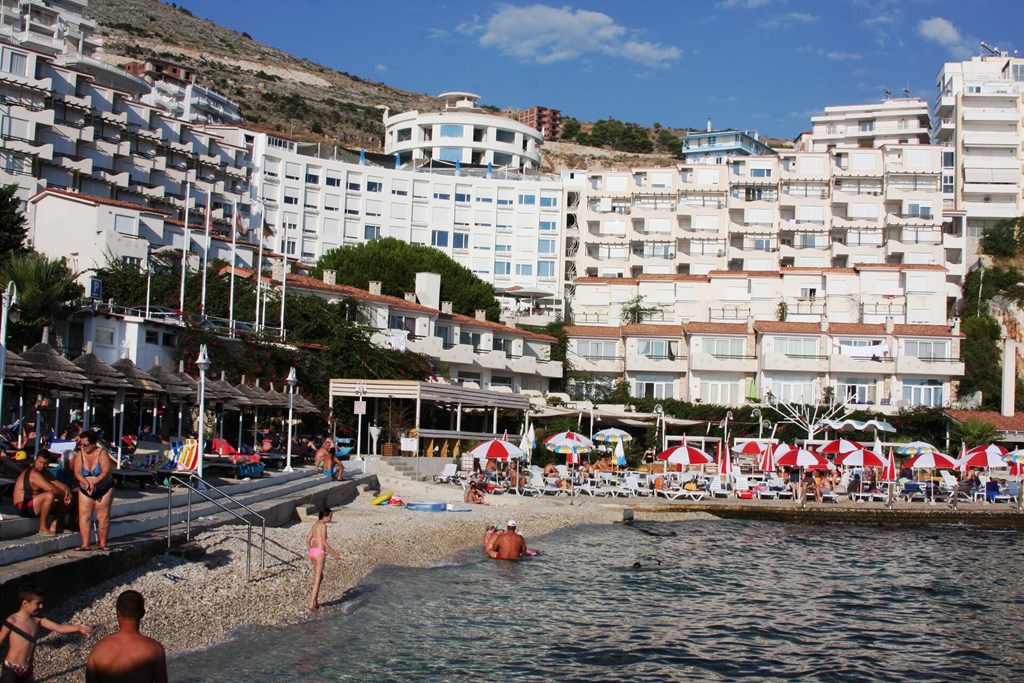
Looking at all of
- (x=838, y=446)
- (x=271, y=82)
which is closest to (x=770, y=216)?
(x=838, y=446)

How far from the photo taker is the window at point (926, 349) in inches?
2437

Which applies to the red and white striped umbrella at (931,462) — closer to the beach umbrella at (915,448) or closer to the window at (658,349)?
the beach umbrella at (915,448)

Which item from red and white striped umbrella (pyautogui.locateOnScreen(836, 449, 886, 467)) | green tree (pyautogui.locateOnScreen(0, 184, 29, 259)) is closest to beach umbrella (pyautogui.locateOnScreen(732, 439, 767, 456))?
red and white striped umbrella (pyautogui.locateOnScreen(836, 449, 886, 467))

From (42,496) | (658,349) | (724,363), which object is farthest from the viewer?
(658,349)

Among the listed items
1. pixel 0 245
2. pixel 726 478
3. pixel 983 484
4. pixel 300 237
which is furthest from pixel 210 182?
pixel 983 484

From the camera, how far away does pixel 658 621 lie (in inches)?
768

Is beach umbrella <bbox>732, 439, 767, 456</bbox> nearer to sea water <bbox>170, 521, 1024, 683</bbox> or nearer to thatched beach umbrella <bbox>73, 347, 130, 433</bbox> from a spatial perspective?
sea water <bbox>170, 521, 1024, 683</bbox>

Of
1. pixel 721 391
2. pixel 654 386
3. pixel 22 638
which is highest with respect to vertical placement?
pixel 654 386

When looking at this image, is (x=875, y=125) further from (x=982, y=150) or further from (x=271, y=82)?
(x=271, y=82)

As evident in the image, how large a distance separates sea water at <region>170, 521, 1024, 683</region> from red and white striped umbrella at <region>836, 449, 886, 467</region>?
9.40 m

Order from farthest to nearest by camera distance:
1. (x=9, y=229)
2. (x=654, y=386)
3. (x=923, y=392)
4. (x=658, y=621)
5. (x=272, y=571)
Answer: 1. (x=654, y=386)
2. (x=923, y=392)
3. (x=9, y=229)
4. (x=658, y=621)
5. (x=272, y=571)

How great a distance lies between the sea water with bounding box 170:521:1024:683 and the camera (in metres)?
15.2

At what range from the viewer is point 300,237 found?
8200cm

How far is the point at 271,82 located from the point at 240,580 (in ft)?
484
